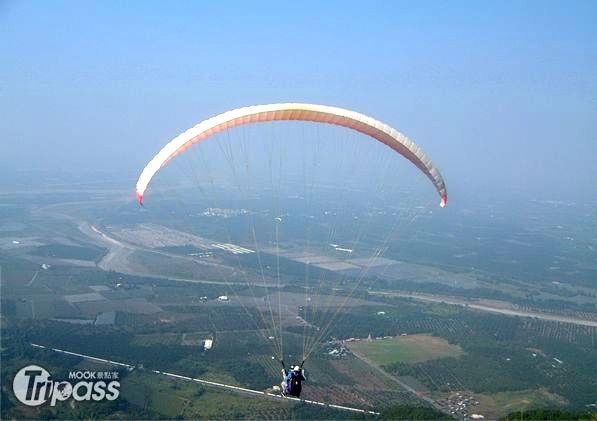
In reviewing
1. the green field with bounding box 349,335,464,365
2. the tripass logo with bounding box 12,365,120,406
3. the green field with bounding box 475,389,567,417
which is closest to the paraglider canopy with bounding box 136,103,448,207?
the tripass logo with bounding box 12,365,120,406

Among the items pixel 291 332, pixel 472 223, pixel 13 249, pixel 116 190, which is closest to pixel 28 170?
pixel 116 190

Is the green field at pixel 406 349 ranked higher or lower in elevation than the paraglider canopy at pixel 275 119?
lower

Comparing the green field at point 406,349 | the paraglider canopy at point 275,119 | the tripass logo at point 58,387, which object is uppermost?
the paraglider canopy at point 275,119

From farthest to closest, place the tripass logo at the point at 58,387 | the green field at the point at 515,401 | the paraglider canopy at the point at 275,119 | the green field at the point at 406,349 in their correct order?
the green field at the point at 406,349
the green field at the point at 515,401
the tripass logo at the point at 58,387
the paraglider canopy at the point at 275,119

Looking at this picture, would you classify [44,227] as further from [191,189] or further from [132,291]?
[191,189]

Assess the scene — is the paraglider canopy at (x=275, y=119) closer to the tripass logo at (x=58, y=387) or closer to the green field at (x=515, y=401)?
the tripass logo at (x=58, y=387)

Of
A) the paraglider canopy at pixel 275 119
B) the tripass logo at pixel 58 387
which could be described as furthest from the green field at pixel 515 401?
the paraglider canopy at pixel 275 119

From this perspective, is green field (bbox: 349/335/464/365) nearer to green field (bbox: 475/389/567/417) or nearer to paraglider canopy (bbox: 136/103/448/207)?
green field (bbox: 475/389/567/417)
